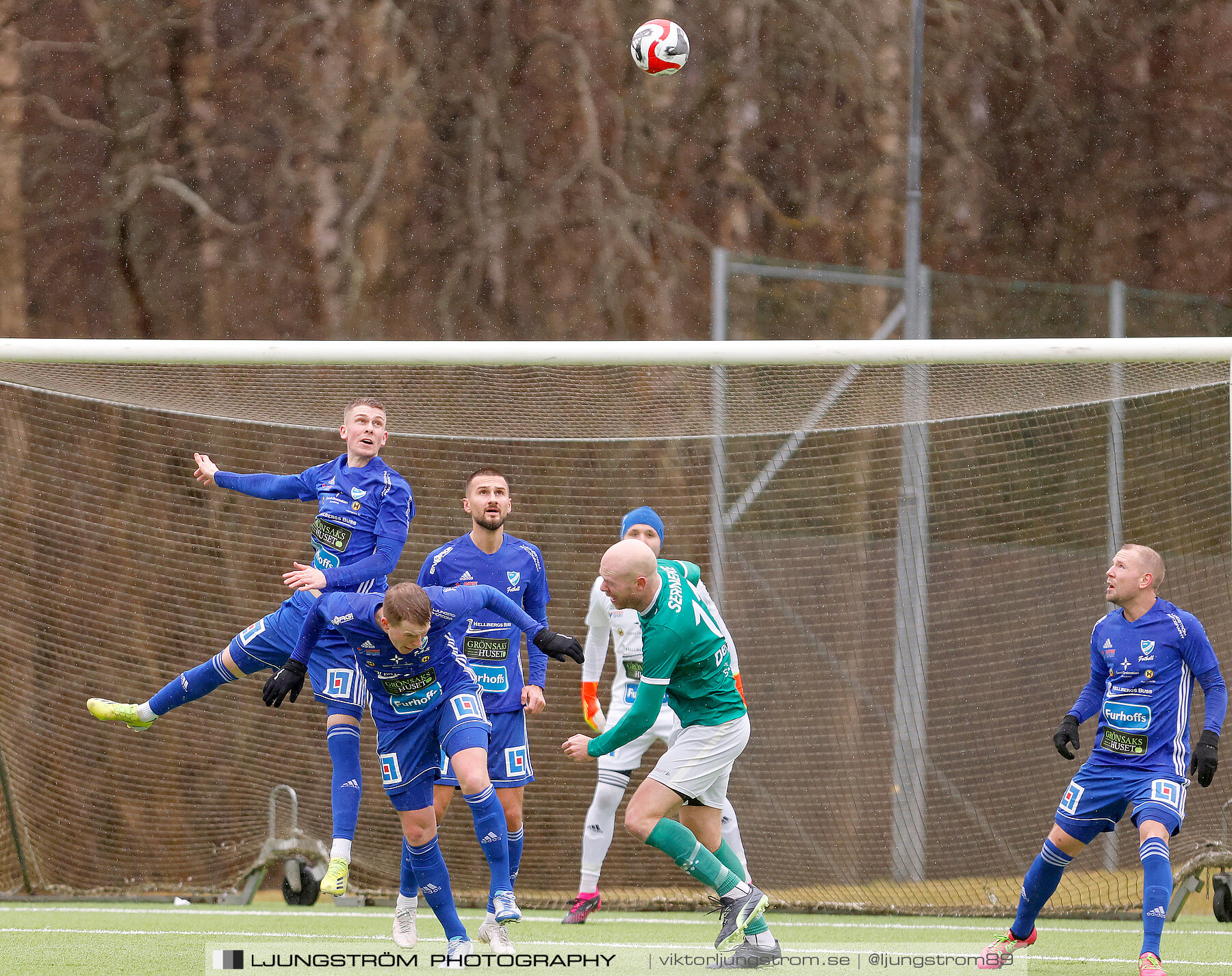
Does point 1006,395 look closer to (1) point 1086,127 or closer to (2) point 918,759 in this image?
(2) point 918,759

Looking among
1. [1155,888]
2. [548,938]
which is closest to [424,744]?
[548,938]

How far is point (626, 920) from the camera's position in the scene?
7523 millimetres

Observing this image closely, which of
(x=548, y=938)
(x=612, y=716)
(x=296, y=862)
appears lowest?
(x=296, y=862)

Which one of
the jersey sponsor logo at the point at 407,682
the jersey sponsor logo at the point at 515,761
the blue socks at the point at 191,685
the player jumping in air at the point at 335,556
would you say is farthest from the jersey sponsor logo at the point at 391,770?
the blue socks at the point at 191,685

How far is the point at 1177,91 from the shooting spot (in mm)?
15539

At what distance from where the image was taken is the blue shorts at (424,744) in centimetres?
539

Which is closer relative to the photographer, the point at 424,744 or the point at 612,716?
the point at 424,744

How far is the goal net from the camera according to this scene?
779cm

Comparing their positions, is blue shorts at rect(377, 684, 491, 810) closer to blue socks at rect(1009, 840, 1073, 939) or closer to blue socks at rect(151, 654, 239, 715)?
blue socks at rect(151, 654, 239, 715)

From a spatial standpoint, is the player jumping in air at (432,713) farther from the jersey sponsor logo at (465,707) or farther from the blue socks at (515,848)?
the blue socks at (515,848)

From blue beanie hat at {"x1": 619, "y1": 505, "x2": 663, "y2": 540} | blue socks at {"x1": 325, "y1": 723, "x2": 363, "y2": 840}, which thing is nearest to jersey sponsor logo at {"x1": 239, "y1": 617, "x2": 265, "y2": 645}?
blue socks at {"x1": 325, "y1": 723, "x2": 363, "y2": 840}

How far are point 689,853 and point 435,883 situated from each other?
91 cm

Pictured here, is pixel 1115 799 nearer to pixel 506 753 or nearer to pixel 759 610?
pixel 506 753

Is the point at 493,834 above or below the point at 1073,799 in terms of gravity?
below
